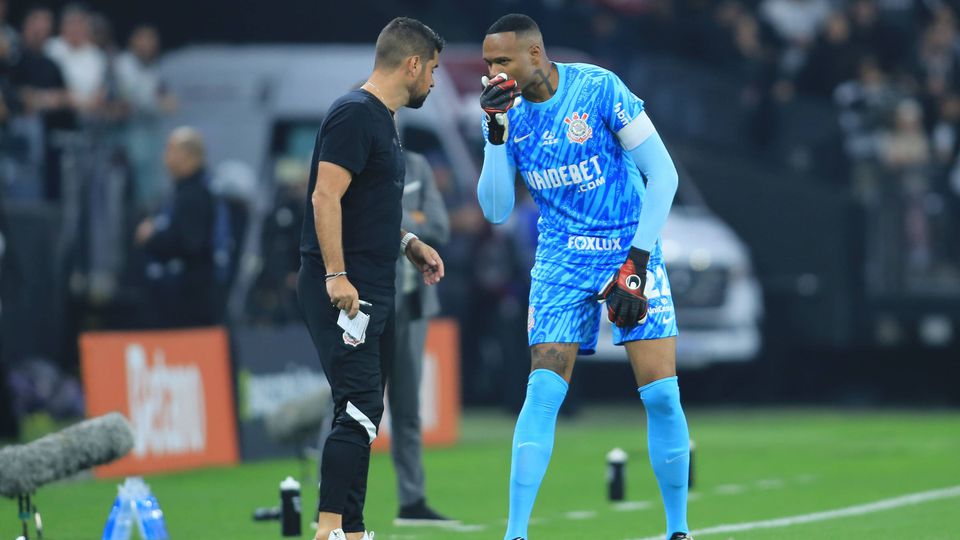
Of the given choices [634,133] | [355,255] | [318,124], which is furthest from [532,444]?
[318,124]

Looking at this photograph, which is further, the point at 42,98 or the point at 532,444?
the point at 42,98

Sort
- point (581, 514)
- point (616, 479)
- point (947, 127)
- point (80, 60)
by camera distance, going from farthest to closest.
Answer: point (947, 127) → point (80, 60) → point (616, 479) → point (581, 514)

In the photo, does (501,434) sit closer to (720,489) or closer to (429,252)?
(720,489)

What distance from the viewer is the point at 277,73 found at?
790 inches

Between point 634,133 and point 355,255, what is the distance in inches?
52.6

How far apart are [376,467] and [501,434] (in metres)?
3.32

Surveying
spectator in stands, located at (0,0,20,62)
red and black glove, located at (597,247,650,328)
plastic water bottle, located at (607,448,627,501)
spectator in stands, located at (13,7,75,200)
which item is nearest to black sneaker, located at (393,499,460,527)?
plastic water bottle, located at (607,448,627,501)

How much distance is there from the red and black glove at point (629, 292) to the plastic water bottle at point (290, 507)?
232cm

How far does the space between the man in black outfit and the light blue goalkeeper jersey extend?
1.95ft

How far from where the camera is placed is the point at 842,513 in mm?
10867

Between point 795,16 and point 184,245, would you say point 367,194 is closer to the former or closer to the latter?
point 184,245

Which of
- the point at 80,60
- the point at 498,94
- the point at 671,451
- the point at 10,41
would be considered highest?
the point at 10,41

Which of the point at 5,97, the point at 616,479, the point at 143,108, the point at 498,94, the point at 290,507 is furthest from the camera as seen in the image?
the point at 143,108

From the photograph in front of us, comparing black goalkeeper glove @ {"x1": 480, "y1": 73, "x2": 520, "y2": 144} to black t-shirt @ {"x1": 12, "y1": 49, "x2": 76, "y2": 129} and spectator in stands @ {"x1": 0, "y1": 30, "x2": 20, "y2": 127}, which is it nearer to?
spectator in stands @ {"x1": 0, "y1": 30, "x2": 20, "y2": 127}
